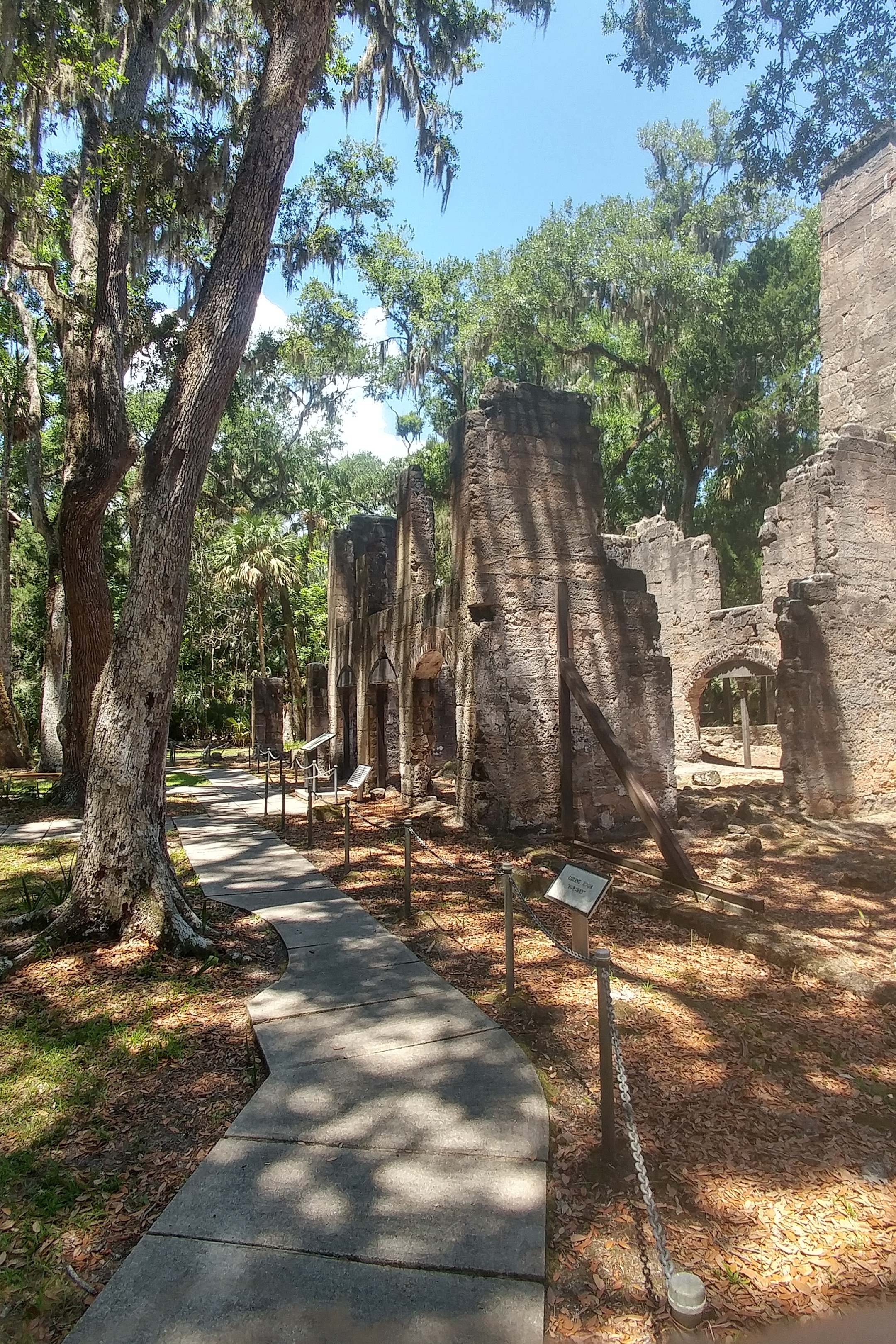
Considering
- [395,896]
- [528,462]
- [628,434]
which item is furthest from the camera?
[628,434]

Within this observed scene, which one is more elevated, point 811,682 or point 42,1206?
point 811,682

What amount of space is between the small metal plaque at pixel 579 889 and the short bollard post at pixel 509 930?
14.3 inches

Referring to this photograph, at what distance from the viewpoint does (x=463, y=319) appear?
27266mm

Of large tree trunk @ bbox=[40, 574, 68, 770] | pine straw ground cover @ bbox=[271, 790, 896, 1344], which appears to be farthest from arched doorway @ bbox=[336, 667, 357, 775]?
pine straw ground cover @ bbox=[271, 790, 896, 1344]

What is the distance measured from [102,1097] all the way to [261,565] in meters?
22.2

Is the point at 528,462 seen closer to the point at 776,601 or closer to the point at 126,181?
the point at 776,601

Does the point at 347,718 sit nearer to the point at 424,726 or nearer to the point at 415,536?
the point at 424,726

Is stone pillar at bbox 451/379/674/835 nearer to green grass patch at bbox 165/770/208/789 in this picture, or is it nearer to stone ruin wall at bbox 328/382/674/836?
stone ruin wall at bbox 328/382/674/836

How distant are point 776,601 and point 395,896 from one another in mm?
7572

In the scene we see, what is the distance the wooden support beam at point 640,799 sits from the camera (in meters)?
6.88

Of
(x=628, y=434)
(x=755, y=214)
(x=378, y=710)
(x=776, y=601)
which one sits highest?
(x=755, y=214)

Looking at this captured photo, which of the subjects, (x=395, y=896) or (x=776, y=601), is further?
(x=776, y=601)

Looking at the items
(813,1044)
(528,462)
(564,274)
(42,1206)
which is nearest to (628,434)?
(564,274)

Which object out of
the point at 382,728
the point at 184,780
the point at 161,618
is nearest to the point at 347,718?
the point at 382,728
